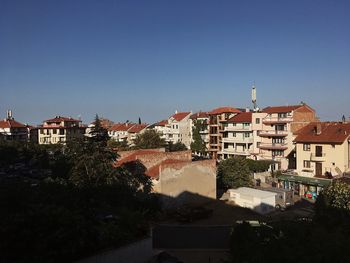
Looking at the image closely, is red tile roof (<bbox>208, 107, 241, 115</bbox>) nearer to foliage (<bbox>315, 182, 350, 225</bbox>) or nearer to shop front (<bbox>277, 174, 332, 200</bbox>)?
shop front (<bbox>277, 174, 332, 200</bbox>)

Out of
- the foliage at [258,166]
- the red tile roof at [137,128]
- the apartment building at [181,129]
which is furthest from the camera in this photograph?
the red tile roof at [137,128]

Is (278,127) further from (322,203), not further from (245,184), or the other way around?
(322,203)

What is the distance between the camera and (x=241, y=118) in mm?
70625

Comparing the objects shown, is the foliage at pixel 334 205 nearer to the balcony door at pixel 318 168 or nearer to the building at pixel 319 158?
the building at pixel 319 158

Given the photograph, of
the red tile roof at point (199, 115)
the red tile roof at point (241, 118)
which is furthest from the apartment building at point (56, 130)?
the red tile roof at point (241, 118)

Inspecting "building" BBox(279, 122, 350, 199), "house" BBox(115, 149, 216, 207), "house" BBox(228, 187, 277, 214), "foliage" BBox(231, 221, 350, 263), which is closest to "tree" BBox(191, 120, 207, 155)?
"building" BBox(279, 122, 350, 199)

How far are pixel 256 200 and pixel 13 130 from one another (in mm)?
81703

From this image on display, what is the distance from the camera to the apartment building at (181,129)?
89.3m

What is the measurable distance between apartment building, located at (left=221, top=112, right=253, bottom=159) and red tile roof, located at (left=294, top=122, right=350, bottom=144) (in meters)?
12.9

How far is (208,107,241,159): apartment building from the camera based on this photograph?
251ft

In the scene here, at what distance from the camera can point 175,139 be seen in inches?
3568

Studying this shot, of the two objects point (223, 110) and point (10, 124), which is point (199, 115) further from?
point (10, 124)

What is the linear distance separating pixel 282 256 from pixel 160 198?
2175 cm

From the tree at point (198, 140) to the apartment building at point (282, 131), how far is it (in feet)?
53.4
